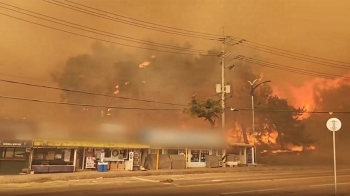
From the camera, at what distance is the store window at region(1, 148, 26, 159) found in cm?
2391

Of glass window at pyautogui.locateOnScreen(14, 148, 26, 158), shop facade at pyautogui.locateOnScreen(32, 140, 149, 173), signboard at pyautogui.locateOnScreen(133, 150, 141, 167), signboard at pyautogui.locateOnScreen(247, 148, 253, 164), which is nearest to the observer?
glass window at pyautogui.locateOnScreen(14, 148, 26, 158)

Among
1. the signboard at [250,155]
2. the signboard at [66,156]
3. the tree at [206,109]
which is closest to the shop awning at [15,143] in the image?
the signboard at [66,156]

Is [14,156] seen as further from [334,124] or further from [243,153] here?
[243,153]

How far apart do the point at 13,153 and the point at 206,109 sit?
21787mm

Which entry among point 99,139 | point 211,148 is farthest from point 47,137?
point 211,148

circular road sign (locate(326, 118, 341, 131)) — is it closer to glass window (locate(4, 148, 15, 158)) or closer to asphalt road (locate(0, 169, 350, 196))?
asphalt road (locate(0, 169, 350, 196))

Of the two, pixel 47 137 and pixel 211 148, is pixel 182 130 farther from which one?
pixel 47 137

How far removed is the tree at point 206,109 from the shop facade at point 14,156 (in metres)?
20.3

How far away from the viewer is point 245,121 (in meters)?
60.6

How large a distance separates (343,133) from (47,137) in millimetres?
57541

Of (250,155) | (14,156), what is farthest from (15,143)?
(250,155)

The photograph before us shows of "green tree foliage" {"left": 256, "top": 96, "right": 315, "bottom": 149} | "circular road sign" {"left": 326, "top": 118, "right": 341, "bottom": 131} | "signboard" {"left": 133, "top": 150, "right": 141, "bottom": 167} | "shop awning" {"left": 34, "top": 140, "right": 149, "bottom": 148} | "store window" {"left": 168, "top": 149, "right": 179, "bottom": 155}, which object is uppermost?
"green tree foliage" {"left": 256, "top": 96, "right": 315, "bottom": 149}

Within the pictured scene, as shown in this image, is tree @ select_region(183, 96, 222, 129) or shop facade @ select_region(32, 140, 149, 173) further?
tree @ select_region(183, 96, 222, 129)

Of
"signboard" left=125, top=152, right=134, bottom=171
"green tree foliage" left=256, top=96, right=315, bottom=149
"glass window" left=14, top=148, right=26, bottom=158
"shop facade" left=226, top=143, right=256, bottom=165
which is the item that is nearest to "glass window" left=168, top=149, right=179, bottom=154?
"signboard" left=125, top=152, right=134, bottom=171
